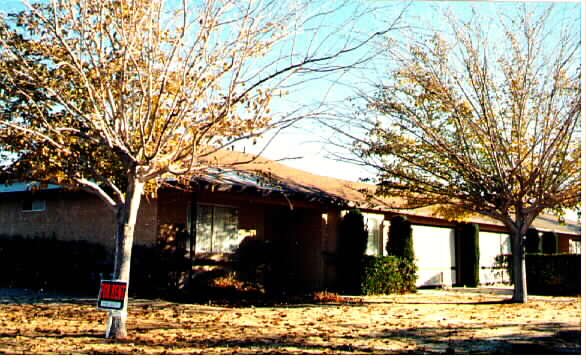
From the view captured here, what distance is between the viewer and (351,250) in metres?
16.8

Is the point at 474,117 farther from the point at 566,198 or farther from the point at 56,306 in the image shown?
the point at 56,306

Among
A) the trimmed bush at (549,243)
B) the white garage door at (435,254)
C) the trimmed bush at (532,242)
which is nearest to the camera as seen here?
the white garage door at (435,254)

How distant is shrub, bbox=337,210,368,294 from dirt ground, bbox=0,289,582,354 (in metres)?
2.60

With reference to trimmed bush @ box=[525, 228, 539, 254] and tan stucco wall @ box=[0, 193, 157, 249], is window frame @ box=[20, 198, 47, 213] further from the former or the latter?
trimmed bush @ box=[525, 228, 539, 254]

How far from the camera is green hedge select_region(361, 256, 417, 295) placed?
16.5 metres

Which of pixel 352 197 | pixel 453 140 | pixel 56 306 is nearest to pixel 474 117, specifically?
pixel 453 140

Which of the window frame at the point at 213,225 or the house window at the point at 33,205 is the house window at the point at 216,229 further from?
the house window at the point at 33,205

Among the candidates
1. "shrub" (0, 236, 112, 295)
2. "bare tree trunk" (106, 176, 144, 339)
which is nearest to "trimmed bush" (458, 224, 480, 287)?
"shrub" (0, 236, 112, 295)

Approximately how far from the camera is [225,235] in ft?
52.1

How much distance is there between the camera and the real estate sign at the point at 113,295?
7828mm

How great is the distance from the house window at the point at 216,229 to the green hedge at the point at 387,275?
12.2 feet

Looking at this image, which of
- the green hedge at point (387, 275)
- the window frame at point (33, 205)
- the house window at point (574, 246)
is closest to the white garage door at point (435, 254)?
the green hedge at point (387, 275)

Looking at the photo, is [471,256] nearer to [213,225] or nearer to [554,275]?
A: [554,275]

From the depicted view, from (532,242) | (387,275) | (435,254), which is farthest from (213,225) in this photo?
(532,242)
